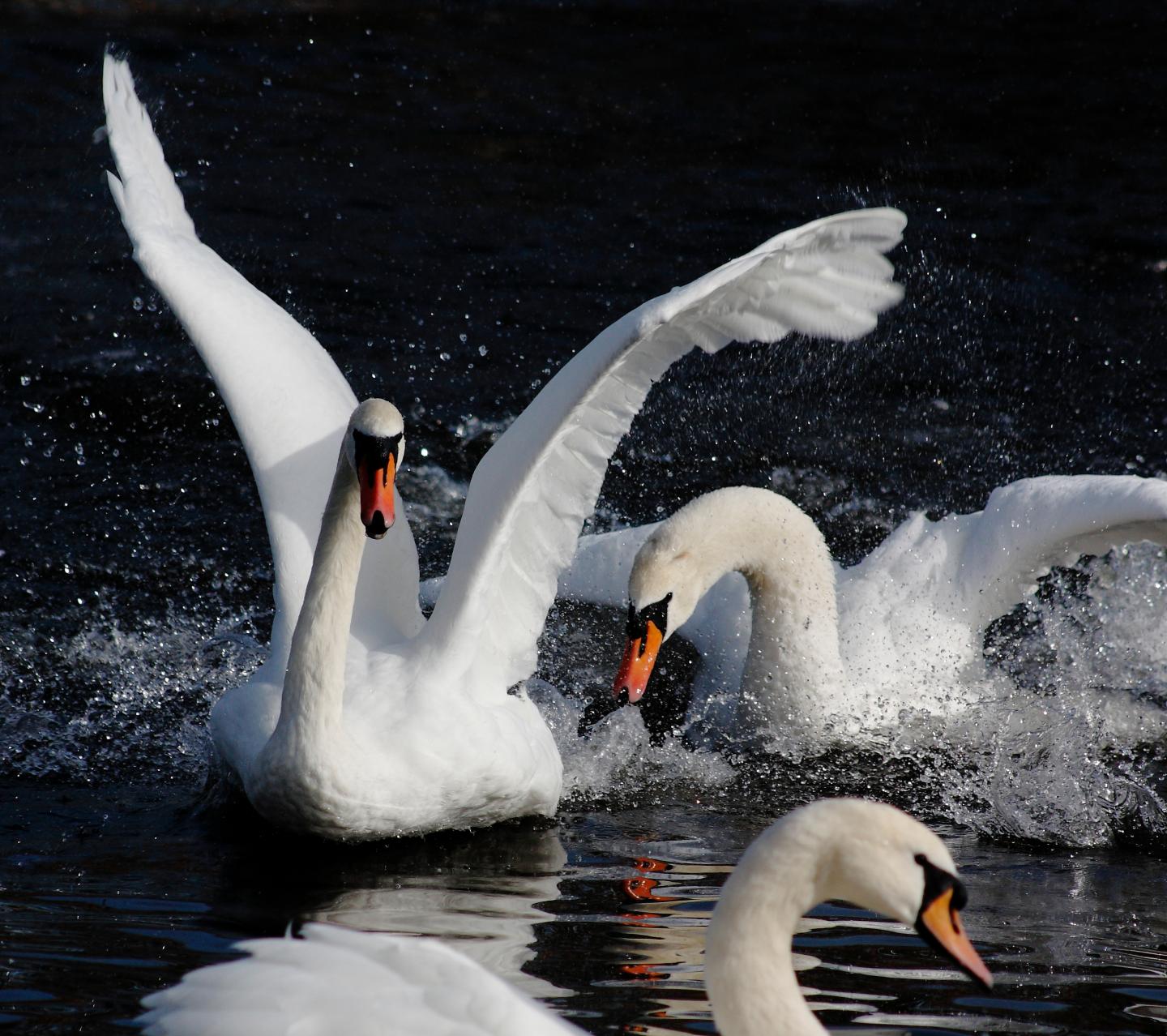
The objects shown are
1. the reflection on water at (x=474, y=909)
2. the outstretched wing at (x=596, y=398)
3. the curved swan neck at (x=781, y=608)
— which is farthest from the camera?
the curved swan neck at (x=781, y=608)

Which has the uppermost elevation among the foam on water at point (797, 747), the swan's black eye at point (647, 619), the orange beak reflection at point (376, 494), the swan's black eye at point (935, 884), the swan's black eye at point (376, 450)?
the swan's black eye at point (376, 450)

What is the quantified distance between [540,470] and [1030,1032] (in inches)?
88.0

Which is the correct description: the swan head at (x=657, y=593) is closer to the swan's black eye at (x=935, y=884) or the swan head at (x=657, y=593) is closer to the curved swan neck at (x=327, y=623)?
the curved swan neck at (x=327, y=623)

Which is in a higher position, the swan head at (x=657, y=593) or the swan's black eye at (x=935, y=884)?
the swan head at (x=657, y=593)

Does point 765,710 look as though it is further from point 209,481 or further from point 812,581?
point 209,481

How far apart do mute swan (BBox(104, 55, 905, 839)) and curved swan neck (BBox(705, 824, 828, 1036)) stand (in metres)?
1.99

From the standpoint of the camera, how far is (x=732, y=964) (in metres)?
3.22

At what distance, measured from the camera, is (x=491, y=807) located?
17.9 ft

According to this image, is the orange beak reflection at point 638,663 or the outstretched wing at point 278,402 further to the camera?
the outstretched wing at point 278,402

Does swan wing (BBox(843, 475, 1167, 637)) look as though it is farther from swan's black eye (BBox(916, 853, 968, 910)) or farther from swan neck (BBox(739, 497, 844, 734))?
swan's black eye (BBox(916, 853, 968, 910))

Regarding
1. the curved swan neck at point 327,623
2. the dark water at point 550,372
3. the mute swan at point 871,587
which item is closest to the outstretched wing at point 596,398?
the curved swan neck at point 327,623

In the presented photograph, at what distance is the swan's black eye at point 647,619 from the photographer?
6.01m

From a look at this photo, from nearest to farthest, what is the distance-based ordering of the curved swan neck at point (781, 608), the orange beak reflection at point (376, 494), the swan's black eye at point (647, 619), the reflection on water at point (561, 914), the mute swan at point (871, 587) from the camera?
the reflection on water at point (561, 914)
the orange beak reflection at point (376, 494)
the swan's black eye at point (647, 619)
the mute swan at point (871, 587)
the curved swan neck at point (781, 608)

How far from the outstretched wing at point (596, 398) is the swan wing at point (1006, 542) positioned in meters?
1.28
